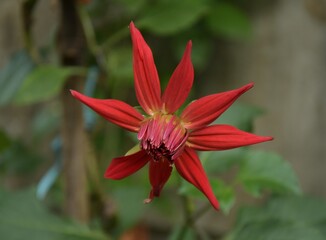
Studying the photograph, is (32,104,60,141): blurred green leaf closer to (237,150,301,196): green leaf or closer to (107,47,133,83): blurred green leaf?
(107,47,133,83): blurred green leaf

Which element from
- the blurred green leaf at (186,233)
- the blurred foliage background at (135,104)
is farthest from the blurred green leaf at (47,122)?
the blurred green leaf at (186,233)

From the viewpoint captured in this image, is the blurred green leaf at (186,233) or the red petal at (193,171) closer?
the red petal at (193,171)

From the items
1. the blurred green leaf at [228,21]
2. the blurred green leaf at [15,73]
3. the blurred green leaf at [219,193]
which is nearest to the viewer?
the blurred green leaf at [219,193]

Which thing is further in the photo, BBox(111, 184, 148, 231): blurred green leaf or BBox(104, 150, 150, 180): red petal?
BBox(111, 184, 148, 231): blurred green leaf

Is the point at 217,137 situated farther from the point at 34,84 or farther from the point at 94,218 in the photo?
the point at 94,218

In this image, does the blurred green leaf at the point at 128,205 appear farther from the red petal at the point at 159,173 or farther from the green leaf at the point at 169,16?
the red petal at the point at 159,173

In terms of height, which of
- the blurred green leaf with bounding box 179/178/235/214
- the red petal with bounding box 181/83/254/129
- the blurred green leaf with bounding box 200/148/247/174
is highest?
the red petal with bounding box 181/83/254/129

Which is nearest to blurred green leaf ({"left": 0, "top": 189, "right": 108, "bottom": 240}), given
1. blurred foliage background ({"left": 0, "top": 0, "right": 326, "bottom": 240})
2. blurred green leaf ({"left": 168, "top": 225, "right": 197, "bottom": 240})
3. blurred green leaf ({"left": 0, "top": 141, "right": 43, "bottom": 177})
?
blurred foliage background ({"left": 0, "top": 0, "right": 326, "bottom": 240})
